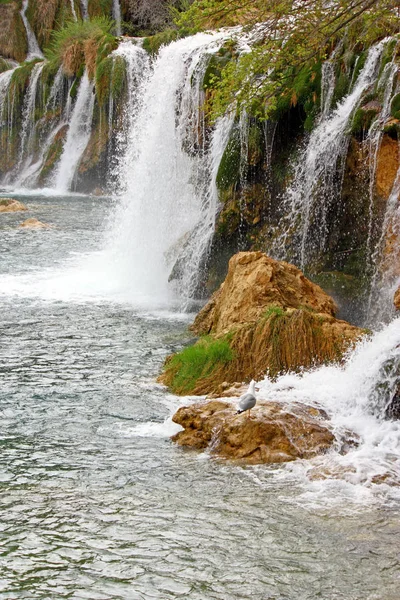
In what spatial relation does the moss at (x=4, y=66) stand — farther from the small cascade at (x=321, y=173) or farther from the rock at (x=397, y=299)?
the rock at (x=397, y=299)

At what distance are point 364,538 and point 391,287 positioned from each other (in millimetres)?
6186

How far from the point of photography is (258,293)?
36.9 feet

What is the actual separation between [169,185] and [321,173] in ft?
16.8

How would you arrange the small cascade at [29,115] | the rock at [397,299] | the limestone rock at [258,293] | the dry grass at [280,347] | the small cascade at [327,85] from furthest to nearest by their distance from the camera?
the small cascade at [29,115] < the small cascade at [327,85] < the limestone rock at [258,293] < the rock at [397,299] < the dry grass at [280,347]

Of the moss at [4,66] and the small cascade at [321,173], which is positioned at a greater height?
the moss at [4,66]

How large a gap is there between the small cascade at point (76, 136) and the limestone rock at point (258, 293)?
21.9 metres

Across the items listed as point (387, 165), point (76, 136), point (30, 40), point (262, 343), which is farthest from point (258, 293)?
point (30, 40)

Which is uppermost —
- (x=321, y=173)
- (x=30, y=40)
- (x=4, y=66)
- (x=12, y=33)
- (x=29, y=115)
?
(x=12, y=33)

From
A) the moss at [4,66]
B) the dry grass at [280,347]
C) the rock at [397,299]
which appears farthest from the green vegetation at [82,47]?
the dry grass at [280,347]

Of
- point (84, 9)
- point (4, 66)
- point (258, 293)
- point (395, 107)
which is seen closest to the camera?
point (258, 293)

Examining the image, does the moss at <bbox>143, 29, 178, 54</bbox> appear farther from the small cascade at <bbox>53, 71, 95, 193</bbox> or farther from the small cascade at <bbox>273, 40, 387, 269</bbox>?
the small cascade at <bbox>273, 40, 387, 269</bbox>

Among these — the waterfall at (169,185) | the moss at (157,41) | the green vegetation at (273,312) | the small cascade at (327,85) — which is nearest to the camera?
the green vegetation at (273,312)

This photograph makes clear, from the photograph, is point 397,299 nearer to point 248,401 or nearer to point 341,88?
point 248,401

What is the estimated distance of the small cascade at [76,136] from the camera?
33.1m
